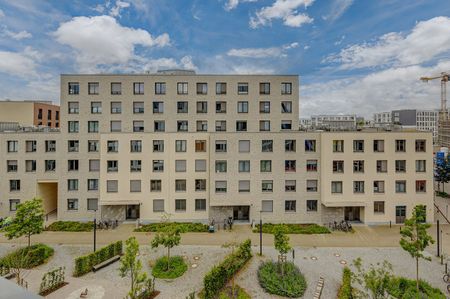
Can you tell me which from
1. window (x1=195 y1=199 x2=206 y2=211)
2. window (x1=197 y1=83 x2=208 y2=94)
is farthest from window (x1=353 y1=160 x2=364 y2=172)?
window (x1=197 y1=83 x2=208 y2=94)

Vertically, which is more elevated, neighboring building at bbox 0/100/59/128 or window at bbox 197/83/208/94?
window at bbox 197/83/208/94

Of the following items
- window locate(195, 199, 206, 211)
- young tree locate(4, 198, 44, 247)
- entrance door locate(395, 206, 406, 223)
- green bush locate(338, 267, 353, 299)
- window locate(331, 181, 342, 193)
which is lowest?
green bush locate(338, 267, 353, 299)

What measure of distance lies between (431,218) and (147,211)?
116 feet

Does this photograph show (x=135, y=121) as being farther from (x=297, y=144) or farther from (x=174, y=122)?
(x=297, y=144)

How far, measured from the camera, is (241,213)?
34000mm

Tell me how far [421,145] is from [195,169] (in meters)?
28.6

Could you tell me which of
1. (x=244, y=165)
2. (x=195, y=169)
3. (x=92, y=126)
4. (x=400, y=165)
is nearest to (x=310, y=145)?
(x=244, y=165)

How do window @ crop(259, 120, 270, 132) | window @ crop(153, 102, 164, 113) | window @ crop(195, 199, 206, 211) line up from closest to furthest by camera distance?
1. window @ crop(195, 199, 206, 211)
2. window @ crop(153, 102, 164, 113)
3. window @ crop(259, 120, 270, 132)

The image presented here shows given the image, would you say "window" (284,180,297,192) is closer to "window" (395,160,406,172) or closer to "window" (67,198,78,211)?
"window" (395,160,406,172)

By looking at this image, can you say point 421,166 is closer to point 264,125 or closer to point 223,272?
point 264,125

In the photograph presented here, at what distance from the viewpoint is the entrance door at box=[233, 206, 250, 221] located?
3384 centimetres

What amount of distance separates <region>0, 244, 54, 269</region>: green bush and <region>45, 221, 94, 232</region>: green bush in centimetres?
656

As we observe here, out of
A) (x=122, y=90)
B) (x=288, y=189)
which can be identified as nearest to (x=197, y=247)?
(x=288, y=189)

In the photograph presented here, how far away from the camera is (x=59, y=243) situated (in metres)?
26.5
